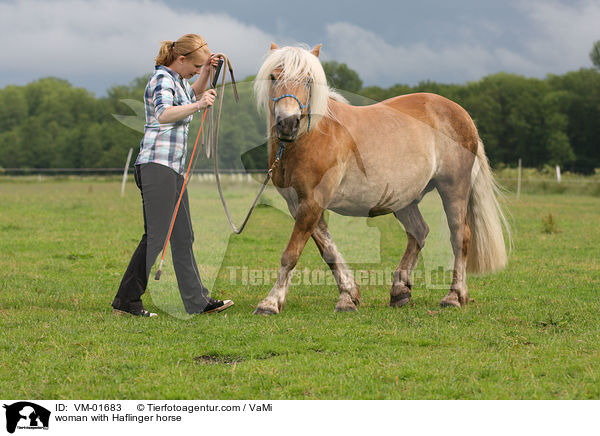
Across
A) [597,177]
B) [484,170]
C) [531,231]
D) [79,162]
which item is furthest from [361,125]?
[79,162]

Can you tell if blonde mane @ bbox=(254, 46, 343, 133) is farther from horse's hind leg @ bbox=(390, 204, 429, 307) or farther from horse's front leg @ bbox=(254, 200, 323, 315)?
horse's hind leg @ bbox=(390, 204, 429, 307)

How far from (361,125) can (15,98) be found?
8140 centimetres

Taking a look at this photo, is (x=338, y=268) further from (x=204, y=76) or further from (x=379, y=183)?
(x=204, y=76)

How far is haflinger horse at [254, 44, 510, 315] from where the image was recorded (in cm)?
481

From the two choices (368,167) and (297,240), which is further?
(368,167)

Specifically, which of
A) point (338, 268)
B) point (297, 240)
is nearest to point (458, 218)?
point (338, 268)

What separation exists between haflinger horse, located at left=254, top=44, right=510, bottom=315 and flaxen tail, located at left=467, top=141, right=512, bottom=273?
11 mm

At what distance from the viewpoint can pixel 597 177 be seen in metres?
31.5

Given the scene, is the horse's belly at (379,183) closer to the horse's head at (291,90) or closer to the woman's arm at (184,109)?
the horse's head at (291,90)

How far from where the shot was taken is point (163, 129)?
489 centimetres

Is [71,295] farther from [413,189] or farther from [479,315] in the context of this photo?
[479,315]

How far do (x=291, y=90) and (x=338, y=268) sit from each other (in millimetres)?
1781
